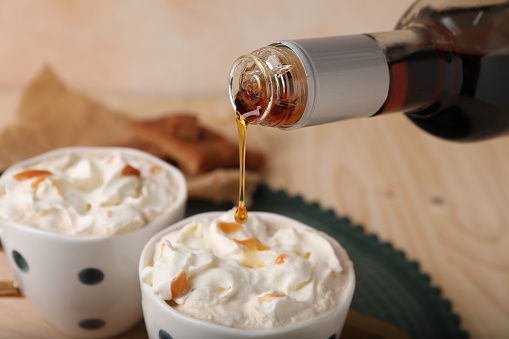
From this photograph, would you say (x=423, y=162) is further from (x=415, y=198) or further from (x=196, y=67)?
(x=196, y=67)

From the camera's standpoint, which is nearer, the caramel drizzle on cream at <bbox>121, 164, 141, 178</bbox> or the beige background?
the caramel drizzle on cream at <bbox>121, 164, 141, 178</bbox>

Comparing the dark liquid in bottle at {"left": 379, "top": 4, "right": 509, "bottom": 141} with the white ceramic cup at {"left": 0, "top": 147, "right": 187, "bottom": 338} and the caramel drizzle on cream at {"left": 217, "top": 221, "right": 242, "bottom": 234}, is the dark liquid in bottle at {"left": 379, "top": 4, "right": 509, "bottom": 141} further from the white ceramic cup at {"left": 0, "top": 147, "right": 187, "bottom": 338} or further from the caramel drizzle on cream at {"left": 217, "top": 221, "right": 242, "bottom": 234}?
the white ceramic cup at {"left": 0, "top": 147, "right": 187, "bottom": 338}

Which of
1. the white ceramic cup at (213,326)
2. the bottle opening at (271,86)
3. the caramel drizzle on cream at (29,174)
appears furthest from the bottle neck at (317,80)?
the caramel drizzle on cream at (29,174)

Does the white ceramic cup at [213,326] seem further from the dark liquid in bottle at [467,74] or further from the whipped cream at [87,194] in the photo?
the dark liquid in bottle at [467,74]

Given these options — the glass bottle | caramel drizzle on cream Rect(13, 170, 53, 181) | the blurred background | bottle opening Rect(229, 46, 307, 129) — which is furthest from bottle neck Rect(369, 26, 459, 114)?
the blurred background

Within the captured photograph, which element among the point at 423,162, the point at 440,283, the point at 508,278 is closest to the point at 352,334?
the point at 440,283

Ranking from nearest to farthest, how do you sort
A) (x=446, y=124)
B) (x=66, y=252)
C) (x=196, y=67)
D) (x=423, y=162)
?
(x=66, y=252) → (x=446, y=124) → (x=423, y=162) → (x=196, y=67)
